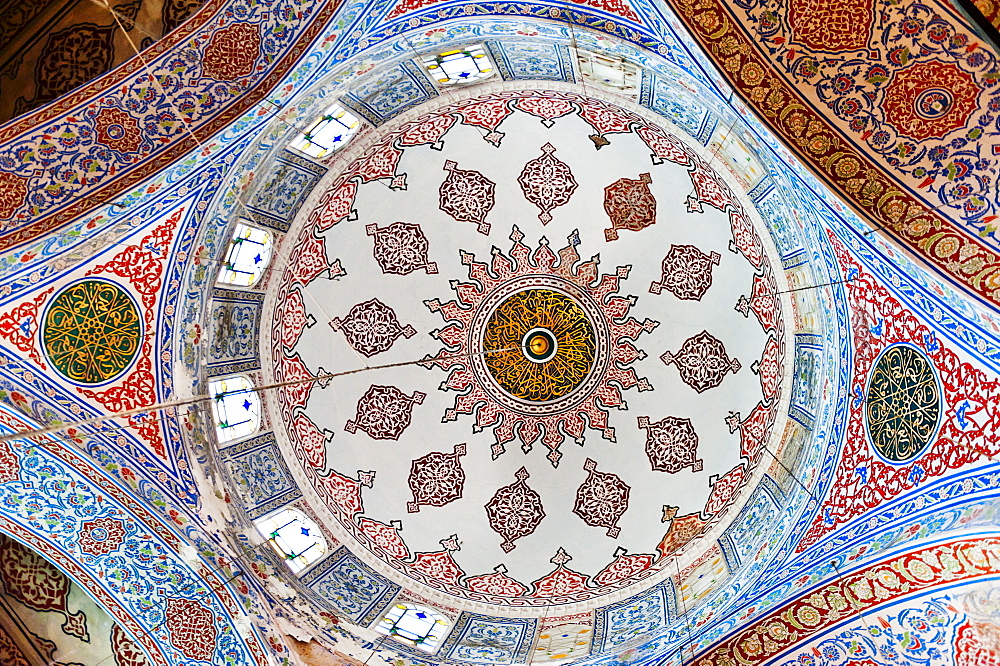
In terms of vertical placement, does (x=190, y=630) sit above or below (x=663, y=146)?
below

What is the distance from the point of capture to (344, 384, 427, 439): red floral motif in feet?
31.8

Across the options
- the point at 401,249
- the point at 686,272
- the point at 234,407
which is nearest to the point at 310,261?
the point at 401,249

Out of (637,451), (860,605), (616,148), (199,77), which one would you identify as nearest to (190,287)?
(199,77)

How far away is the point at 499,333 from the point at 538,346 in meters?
0.61

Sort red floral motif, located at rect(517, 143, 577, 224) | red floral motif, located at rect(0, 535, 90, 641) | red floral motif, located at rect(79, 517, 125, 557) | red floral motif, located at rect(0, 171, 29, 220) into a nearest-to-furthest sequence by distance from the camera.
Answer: red floral motif, located at rect(0, 171, 29, 220), red floral motif, located at rect(79, 517, 125, 557), red floral motif, located at rect(0, 535, 90, 641), red floral motif, located at rect(517, 143, 577, 224)

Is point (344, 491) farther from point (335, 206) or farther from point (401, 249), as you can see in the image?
point (335, 206)

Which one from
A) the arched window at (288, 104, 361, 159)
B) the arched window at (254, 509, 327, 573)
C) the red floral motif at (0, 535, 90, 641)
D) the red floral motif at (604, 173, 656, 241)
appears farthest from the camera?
the red floral motif at (604, 173, 656, 241)

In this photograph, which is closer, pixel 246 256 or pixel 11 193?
pixel 11 193

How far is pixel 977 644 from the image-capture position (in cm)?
596

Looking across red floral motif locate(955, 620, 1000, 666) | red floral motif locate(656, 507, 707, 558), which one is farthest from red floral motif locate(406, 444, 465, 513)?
red floral motif locate(955, 620, 1000, 666)

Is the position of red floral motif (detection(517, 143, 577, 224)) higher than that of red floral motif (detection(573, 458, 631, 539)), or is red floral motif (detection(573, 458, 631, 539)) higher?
red floral motif (detection(517, 143, 577, 224))

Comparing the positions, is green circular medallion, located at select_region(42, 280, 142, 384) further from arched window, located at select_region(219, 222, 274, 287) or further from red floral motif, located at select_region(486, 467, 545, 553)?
red floral motif, located at select_region(486, 467, 545, 553)

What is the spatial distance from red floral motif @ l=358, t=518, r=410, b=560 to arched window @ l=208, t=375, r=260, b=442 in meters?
2.02

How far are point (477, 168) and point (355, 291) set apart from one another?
2451 millimetres
